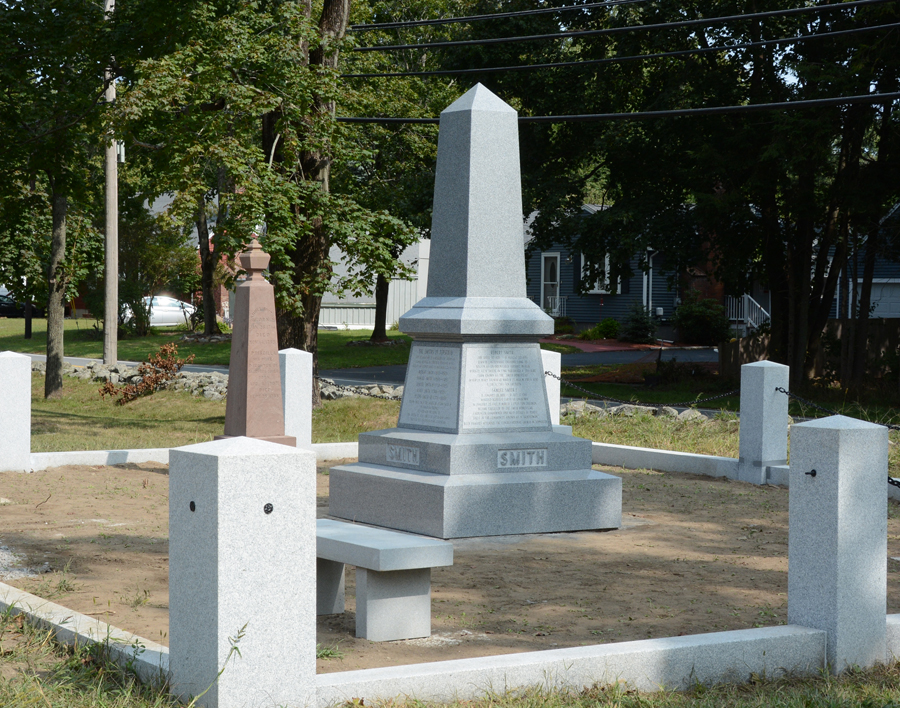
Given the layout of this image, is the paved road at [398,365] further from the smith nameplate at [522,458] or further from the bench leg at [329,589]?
the bench leg at [329,589]

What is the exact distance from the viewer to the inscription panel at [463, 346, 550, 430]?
8.54 m

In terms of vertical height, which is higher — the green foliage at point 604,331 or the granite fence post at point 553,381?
the green foliage at point 604,331

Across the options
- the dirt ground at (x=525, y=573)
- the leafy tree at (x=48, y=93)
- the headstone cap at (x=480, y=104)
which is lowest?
the dirt ground at (x=525, y=573)

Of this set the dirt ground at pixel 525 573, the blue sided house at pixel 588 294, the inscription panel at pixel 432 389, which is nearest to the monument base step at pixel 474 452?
the inscription panel at pixel 432 389

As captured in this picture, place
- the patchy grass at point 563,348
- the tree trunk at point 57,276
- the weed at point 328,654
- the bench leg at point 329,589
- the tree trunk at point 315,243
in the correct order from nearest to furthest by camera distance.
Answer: the weed at point 328,654, the bench leg at point 329,589, the tree trunk at point 315,243, the tree trunk at point 57,276, the patchy grass at point 563,348

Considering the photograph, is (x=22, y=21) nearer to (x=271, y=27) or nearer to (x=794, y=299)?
(x=271, y=27)

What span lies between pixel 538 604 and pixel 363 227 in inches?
373

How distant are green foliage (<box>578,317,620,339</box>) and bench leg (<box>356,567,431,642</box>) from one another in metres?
34.0

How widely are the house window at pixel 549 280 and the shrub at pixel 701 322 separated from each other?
6456 mm

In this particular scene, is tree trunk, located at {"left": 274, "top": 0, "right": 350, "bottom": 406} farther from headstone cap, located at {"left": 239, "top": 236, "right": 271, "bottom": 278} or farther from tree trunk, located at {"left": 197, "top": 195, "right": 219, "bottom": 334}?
tree trunk, located at {"left": 197, "top": 195, "right": 219, "bottom": 334}

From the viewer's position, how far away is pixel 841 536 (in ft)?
16.5

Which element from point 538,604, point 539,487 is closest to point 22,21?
point 539,487

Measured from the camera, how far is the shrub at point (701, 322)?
122ft

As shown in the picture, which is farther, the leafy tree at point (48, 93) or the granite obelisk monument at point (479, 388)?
the leafy tree at point (48, 93)
